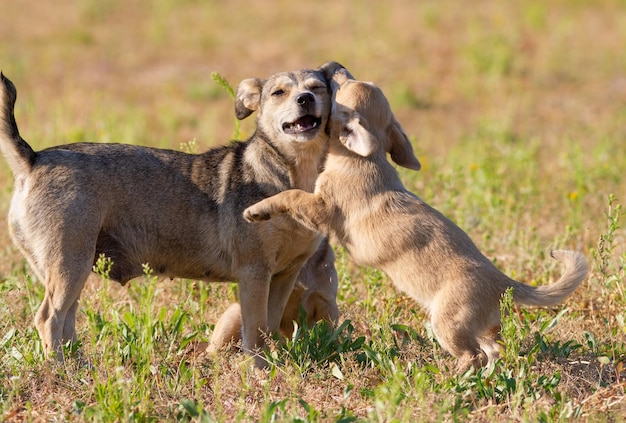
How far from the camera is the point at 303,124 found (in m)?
5.84

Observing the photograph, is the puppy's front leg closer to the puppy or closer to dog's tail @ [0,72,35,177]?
the puppy

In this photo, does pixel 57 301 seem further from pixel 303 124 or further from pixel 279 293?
pixel 303 124

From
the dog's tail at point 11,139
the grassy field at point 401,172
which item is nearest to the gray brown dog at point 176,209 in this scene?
the dog's tail at point 11,139

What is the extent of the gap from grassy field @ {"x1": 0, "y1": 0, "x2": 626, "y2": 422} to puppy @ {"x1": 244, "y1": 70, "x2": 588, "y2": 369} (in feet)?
0.66

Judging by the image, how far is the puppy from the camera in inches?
197

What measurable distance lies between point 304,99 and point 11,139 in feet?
5.65

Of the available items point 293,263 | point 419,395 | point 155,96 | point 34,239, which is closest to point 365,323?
point 293,263

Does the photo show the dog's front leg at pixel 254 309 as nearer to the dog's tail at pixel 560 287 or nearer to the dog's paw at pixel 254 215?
the dog's paw at pixel 254 215

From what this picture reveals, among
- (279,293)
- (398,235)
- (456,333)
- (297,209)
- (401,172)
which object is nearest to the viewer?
(456,333)

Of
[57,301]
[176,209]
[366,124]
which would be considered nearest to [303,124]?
[366,124]

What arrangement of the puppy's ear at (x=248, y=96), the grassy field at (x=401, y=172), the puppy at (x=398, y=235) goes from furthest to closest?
the puppy's ear at (x=248, y=96) < the puppy at (x=398, y=235) < the grassy field at (x=401, y=172)

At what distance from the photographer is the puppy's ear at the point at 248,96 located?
6336mm

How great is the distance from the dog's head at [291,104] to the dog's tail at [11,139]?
149 centimetres

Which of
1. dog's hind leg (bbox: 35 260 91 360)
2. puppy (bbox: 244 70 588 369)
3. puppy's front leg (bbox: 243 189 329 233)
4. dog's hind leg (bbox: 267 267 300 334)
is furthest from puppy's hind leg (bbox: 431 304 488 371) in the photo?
dog's hind leg (bbox: 35 260 91 360)
